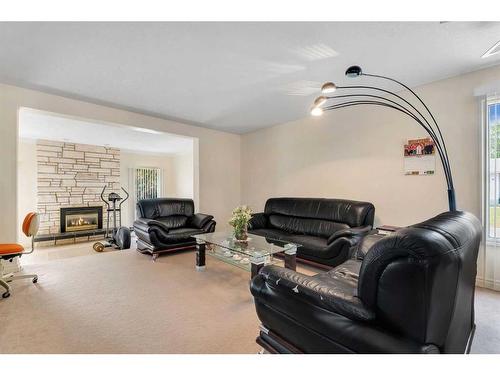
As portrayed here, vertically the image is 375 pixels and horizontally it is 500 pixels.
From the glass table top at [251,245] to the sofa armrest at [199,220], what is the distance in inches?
41.1

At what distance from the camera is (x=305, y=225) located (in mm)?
3918

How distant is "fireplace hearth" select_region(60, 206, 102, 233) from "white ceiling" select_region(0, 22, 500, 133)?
151 inches

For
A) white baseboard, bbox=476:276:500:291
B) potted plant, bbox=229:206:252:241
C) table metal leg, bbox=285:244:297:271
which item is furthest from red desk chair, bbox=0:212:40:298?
white baseboard, bbox=476:276:500:291

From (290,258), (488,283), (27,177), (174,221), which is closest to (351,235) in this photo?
(290,258)

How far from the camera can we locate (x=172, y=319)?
1979mm

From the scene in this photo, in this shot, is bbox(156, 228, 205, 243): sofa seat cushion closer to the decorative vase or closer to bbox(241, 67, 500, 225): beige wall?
the decorative vase

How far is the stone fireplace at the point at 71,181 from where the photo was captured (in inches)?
220

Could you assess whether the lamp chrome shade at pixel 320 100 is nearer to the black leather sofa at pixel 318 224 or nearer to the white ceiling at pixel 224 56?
the white ceiling at pixel 224 56

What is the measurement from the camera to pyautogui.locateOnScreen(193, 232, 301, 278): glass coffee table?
2.41 metres

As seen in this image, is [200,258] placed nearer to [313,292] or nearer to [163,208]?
[163,208]

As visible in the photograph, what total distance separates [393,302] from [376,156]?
3.08 metres

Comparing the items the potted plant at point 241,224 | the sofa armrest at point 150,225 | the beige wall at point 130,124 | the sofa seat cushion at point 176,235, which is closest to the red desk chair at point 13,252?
the beige wall at point 130,124

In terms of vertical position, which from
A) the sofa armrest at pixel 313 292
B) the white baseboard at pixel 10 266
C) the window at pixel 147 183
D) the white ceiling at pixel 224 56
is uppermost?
the white ceiling at pixel 224 56
